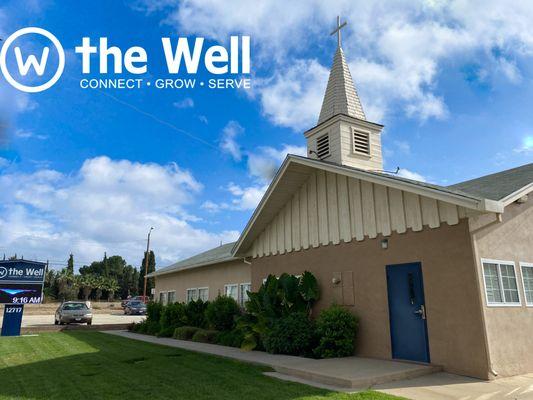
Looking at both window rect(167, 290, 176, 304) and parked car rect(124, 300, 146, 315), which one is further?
parked car rect(124, 300, 146, 315)

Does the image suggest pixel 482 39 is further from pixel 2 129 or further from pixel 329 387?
pixel 2 129

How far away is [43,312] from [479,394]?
47178mm

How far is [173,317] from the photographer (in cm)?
1817

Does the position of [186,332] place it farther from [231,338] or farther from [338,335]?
[338,335]

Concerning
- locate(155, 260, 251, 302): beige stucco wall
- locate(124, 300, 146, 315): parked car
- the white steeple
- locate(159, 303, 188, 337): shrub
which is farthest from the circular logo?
locate(124, 300, 146, 315): parked car

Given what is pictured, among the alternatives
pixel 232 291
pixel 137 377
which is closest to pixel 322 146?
pixel 232 291

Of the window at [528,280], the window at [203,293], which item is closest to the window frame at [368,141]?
the window at [528,280]

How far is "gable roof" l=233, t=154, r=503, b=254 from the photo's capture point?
7742 millimetres

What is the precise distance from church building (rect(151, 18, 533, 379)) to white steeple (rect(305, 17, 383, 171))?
59mm

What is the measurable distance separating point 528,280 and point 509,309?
1.30 m

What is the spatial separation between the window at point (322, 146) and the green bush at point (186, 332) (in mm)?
8225

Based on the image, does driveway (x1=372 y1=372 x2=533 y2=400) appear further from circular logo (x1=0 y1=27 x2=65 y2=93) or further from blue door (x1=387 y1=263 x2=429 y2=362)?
circular logo (x1=0 y1=27 x2=65 y2=93)

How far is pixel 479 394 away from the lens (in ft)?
22.0

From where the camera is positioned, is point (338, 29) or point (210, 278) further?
point (210, 278)
